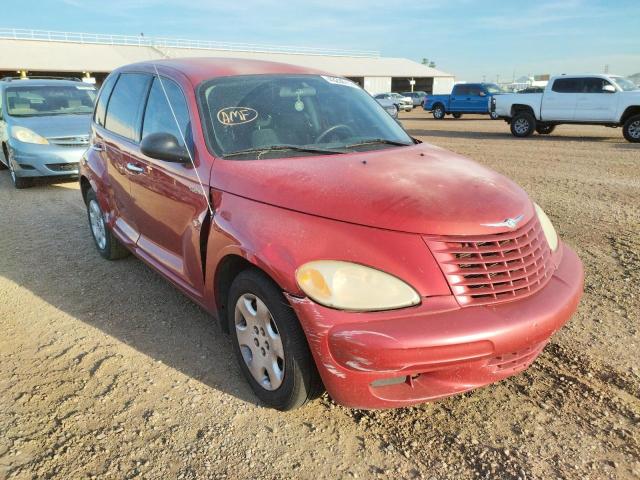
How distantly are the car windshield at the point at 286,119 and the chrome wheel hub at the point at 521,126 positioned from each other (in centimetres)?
1453

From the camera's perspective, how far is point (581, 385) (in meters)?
2.84

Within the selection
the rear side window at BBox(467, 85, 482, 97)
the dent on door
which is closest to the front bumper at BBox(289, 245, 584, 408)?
the dent on door

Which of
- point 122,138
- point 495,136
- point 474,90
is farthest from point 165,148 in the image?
point 474,90


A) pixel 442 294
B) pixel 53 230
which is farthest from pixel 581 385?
pixel 53 230

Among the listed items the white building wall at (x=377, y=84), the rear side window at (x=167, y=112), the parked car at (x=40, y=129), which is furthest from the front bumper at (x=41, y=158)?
the white building wall at (x=377, y=84)

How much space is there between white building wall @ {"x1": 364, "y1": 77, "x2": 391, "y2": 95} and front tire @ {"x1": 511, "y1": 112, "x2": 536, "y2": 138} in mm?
39873

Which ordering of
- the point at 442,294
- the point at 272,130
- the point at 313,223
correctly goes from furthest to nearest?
the point at 272,130
the point at 313,223
the point at 442,294

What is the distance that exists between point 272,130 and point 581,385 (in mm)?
2337

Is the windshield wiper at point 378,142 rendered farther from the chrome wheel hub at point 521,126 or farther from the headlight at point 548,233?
the chrome wheel hub at point 521,126

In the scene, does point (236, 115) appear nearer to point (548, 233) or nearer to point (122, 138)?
point (122, 138)

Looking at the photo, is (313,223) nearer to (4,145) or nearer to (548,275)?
(548,275)

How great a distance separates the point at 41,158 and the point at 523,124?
14247 mm

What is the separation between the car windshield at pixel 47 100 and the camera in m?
8.90

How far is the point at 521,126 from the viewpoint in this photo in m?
16.8
